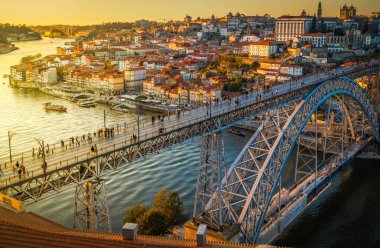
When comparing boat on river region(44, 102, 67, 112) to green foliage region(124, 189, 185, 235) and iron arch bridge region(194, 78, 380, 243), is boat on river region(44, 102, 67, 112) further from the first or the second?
green foliage region(124, 189, 185, 235)

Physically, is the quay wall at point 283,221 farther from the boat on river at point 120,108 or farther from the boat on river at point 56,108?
the boat on river at point 56,108

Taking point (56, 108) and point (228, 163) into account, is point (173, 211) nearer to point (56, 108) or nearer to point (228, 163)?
point (228, 163)

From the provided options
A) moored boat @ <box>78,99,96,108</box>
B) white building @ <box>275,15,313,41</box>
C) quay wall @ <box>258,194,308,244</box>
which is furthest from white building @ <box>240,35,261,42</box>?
quay wall @ <box>258,194,308,244</box>

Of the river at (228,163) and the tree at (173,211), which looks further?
the river at (228,163)

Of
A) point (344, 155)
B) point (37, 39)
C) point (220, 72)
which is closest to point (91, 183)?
point (344, 155)

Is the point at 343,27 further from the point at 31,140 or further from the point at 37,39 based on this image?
the point at 37,39

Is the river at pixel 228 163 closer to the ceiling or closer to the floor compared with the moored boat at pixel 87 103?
closer to the floor

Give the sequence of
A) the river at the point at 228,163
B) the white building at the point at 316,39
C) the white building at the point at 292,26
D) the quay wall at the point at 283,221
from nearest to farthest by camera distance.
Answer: the quay wall at the point at 283,221 → the river at the point at 228,163 → the white building at the point at 316,39 → the white building at the point at 292,26

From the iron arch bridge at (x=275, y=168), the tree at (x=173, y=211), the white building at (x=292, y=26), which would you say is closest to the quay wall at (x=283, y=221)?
the iron arch bridge at (x=275, y=168)
